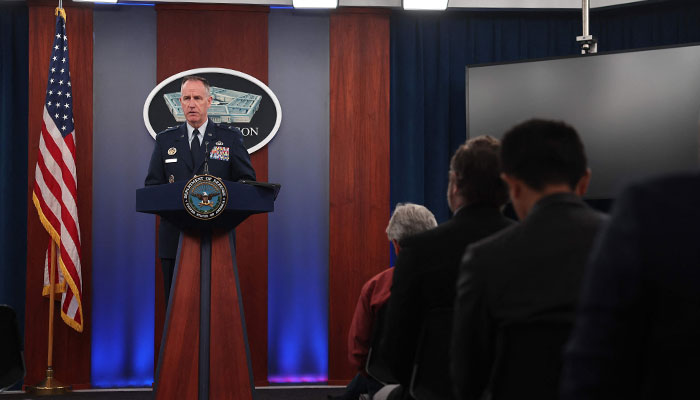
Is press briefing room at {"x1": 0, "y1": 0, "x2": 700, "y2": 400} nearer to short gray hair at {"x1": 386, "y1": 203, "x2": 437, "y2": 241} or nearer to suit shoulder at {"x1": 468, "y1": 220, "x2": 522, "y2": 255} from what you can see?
short gray hair at {"x1": 386, "y1": 203, "x2": 437, "y2": 241}

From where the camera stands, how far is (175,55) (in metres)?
5.04

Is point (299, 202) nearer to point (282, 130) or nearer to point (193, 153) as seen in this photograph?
point (282, 130)

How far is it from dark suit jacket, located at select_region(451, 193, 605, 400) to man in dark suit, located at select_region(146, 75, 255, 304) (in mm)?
2477

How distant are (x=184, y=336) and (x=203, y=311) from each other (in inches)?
4.8

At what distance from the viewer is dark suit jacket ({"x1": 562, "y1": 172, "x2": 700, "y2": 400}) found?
2.49ft

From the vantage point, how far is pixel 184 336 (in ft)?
8.93

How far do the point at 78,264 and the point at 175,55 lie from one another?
1656 millimetres

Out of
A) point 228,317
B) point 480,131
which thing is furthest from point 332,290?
point 228,317

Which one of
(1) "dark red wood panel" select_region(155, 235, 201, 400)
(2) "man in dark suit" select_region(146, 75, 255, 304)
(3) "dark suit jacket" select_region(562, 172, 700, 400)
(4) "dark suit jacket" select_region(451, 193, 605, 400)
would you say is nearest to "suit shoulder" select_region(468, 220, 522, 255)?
(4) "dark suit jacket" select_region(451, 193, 605, 400)

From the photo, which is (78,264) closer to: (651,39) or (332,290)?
(332,290)

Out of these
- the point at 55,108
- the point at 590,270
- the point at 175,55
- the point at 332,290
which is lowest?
the point at 332,290

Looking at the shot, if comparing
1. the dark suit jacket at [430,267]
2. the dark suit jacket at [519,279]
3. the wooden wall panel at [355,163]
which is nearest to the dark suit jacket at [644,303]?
the dark suit jacket at [519,279]

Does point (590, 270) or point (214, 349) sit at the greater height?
point (590, 270)

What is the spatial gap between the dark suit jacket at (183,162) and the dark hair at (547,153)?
247cm
